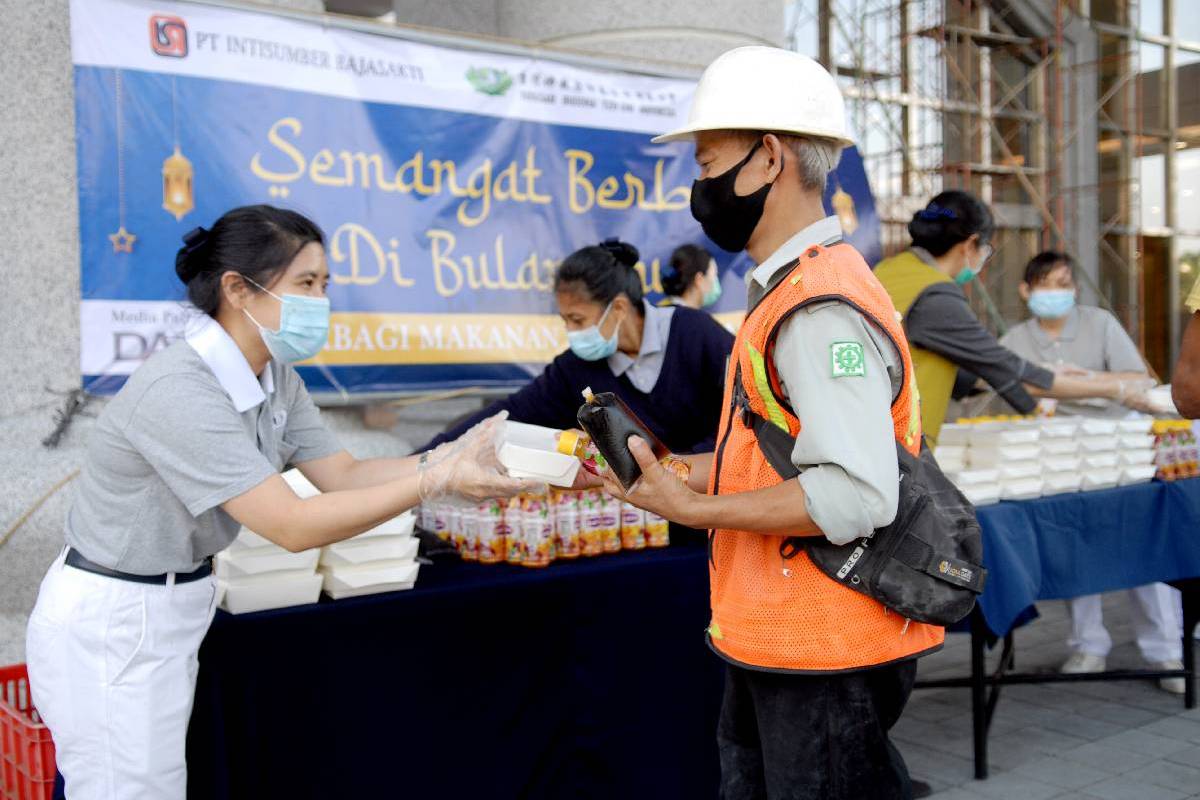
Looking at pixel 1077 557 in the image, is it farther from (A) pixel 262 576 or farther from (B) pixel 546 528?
(A) pixel 262 576

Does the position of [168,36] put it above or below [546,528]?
above

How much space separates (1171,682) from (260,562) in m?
3.98

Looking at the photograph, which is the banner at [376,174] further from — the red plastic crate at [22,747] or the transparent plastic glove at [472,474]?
the transparent plastic glove at [472,474]

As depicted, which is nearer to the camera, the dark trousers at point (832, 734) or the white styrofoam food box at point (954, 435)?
the dark trousers at point (832, 734)

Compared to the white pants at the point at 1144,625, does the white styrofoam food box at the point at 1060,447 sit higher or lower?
higher

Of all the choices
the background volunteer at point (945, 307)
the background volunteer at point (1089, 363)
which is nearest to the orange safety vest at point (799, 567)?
the background volunteer at point (945, 307)

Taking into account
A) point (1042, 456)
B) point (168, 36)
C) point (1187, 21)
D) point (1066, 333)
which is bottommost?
point (1042, 456)

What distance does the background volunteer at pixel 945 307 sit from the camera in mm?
3662

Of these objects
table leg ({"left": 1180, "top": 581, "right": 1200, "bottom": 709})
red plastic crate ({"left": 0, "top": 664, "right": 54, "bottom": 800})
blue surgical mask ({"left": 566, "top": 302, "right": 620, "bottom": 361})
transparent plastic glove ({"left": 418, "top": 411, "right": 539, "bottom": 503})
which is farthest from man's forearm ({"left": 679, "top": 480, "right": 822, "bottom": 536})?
table leg ({"left": 1180, "top": 581, "right": 1200, "bottom": 709})

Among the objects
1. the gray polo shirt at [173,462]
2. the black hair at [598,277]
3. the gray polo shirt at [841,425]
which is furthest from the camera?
the black hair at [598,277]

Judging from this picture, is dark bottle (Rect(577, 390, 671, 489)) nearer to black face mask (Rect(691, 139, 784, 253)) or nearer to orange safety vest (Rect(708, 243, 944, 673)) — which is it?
orange safety vest (Rect(708, 243, 944, 673))

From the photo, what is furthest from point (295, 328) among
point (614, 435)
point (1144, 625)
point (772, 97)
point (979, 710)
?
point (1144, 625)

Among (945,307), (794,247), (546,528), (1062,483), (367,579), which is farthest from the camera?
(1062,483)

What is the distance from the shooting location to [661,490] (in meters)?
1.72
